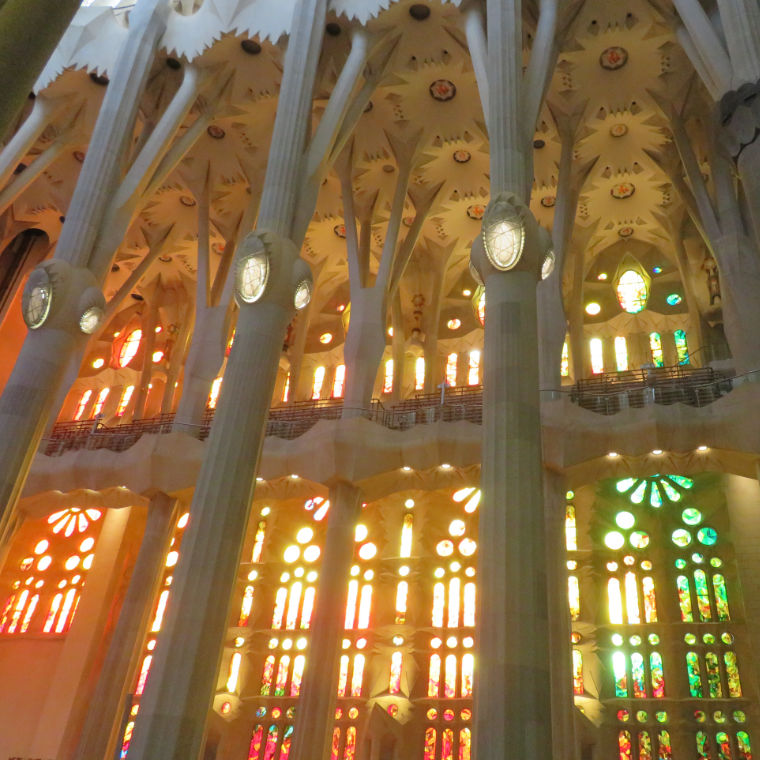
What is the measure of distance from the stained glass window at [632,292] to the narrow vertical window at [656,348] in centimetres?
85

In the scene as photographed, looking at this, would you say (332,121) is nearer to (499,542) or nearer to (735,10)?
(735,10)

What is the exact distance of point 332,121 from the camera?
1364 cm

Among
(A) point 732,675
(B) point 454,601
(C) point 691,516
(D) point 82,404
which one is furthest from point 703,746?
(D) point 82,404

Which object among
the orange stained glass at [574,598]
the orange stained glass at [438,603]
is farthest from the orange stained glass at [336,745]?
the orange stained glass at [574,598]

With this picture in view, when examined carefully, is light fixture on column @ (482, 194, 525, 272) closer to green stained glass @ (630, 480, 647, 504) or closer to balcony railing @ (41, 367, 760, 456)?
balcony railing @ (41, 367, 760, 456)

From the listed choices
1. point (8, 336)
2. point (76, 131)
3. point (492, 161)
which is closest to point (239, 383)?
point (492, 161)

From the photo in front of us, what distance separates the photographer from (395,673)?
16.0 m

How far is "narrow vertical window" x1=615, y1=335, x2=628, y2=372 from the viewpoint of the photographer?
19.4 m

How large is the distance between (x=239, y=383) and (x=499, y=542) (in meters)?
4.55

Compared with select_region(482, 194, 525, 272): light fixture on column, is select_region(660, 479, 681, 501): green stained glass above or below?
below

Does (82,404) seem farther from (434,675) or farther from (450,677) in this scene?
(450,677)

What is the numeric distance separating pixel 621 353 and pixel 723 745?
9528 millimetres

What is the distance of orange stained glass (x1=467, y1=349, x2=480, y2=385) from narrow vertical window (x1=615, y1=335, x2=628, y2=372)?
368 centimetres

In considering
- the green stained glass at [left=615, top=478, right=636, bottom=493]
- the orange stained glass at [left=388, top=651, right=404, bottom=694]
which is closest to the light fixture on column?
the green stained glass at [left=615, top=478, right=636, bottom=493]
